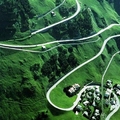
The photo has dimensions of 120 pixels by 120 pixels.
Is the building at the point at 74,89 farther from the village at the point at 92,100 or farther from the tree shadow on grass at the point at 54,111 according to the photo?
the tree shadow on grass at the point at 54,111

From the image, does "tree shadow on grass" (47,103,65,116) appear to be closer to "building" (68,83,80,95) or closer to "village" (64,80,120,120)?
"village" (64,80,120,120)

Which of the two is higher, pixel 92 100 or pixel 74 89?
pixel 74 89

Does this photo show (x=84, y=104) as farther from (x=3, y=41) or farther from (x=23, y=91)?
(x=3, y=41)

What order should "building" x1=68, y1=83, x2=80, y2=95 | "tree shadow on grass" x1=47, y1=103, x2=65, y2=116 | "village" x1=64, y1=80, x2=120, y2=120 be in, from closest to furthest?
"tree shadow on grass" x1=47, y1=103, x2=65, y2=116
"village" x1=64, y1=80, x2=120, y2=120
"building" x1=68, y1=83, x2=80, y2=95

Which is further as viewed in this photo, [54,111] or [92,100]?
[92,100]

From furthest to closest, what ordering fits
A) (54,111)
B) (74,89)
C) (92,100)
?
(74,89) < (92,100) < (54,111)

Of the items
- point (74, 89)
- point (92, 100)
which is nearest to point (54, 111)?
point (74, 89)

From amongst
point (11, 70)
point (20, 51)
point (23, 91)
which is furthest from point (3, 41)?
point (23, 91)

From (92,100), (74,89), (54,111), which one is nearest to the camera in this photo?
(54,111)

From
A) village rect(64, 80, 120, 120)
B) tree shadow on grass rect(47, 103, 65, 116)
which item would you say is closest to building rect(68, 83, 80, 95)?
village rect(64, 80, 120, 120)

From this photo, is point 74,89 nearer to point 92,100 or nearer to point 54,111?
point 92,100
